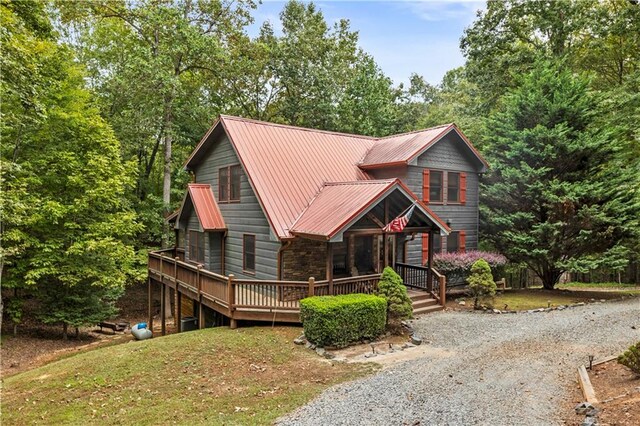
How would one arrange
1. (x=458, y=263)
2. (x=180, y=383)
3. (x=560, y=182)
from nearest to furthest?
1. (x=180, y=383)
2. (x=458, y=263)
3. (x=560, y=182)

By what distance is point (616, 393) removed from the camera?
258 inches

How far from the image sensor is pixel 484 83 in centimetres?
2611

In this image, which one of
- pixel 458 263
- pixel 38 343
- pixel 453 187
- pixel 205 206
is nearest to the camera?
pixel 38 343

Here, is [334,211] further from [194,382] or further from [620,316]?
[620,316]

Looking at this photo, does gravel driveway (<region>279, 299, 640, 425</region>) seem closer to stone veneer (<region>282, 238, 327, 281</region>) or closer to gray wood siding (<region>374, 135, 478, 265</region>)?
stone veneer (<region>282, 238, 327, 281</region>)

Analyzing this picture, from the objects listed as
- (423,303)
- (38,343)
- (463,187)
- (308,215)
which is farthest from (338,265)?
(38,343)

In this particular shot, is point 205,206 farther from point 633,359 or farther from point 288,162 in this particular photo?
point 633,359

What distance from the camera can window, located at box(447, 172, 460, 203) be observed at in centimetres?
1788

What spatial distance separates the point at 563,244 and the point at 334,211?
10347 mm

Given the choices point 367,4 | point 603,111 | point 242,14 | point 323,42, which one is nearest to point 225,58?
point 242,14

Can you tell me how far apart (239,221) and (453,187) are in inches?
382

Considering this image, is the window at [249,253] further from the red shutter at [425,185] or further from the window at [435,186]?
the window at [435,186]

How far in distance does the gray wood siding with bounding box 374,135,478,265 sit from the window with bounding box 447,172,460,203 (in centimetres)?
23

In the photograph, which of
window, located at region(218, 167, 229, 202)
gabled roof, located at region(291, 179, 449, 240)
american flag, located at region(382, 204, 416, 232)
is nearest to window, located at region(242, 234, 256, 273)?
window, located at region(218, 167, 229, 202)
